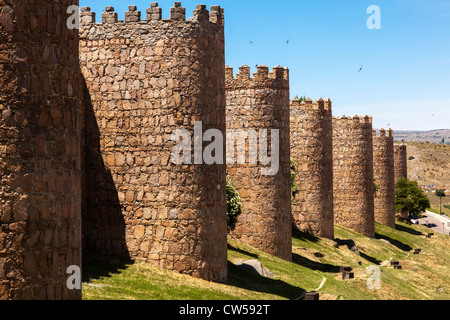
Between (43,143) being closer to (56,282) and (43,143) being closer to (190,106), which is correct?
(56,282)

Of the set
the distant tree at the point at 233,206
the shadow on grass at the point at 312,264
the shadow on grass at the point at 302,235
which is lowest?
the shadow on grass at the point at 312,264

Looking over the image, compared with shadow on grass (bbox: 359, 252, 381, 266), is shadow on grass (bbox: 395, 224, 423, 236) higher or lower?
lower

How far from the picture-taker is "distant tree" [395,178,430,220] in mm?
66438

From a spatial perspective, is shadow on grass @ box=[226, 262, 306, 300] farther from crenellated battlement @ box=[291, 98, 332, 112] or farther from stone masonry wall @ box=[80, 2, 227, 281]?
crenellated battlement @ box=[291, 98, 332, 112]

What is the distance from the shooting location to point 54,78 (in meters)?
11.1

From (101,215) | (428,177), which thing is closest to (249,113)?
(101,215)

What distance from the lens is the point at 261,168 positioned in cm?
2844

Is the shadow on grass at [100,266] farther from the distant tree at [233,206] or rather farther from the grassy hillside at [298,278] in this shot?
the distant tree at [233,206]

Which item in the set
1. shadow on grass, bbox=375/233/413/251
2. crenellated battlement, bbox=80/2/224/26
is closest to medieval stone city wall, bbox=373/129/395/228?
shadow on grass, bbox=375/233/413/251

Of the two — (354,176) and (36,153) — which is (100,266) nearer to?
(36,153)

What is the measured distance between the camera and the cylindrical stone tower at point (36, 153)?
34.3 ft

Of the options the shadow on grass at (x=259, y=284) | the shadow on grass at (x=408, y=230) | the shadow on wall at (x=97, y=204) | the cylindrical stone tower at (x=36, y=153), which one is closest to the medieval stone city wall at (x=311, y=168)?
the shadow on grass at (x=259, y=284)

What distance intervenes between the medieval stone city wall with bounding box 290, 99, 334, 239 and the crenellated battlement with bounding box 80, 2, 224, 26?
63.2ft

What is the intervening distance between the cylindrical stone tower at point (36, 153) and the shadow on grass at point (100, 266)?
16.2 feet
